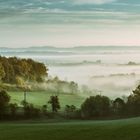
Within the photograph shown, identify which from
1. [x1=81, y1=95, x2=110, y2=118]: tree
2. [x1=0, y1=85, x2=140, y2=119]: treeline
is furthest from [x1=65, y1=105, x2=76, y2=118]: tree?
[x1=81, y1=95, x2=110, y2=118]: tree

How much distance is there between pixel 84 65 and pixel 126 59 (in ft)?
42.3

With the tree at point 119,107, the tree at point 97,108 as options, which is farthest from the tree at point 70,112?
the tree at point 119,107

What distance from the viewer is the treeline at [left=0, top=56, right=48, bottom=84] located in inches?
3519

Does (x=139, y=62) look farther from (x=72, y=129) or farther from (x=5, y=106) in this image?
(x=72, y=129)

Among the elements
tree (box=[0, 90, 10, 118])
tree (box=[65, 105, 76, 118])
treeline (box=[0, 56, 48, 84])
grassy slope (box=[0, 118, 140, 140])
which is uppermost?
treeline (box=[0, 56, 48, 84])

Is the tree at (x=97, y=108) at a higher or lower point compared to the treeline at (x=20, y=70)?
lower

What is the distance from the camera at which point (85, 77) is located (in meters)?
108

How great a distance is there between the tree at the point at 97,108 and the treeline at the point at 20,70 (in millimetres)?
32217

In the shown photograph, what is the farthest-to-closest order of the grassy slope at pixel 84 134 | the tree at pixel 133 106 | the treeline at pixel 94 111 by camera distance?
the treeline at pixel 94 111
the tree at pixel 133 106
the grassy slope at pixel 84 134

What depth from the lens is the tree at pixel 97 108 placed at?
53844 mm

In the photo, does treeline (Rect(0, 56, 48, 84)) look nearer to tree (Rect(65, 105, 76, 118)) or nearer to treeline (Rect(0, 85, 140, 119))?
tree (Rect(65, 105, 76, 118))

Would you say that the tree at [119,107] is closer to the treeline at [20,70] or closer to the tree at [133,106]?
the tree at [133,106]

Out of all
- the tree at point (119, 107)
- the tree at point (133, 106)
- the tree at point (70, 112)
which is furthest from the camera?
the tree at point (70, 112)

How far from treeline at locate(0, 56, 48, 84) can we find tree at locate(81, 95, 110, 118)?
32.2m
